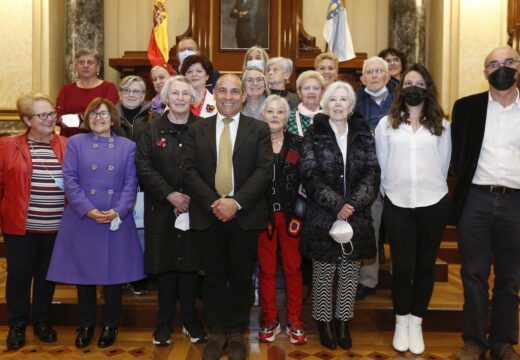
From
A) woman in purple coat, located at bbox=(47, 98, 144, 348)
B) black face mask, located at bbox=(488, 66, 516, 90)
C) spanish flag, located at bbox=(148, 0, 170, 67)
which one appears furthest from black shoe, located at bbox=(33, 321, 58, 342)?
spanish flag, located at bbox=(148, 0, 170, 67)

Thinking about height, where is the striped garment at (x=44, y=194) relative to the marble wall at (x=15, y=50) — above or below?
below

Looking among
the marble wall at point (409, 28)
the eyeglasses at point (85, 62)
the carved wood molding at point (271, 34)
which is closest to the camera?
the eyeglasses at point (85, 62)

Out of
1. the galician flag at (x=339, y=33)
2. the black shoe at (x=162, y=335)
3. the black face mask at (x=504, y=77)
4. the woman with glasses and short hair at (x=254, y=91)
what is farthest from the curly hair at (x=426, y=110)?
the galician flag at (x=339, y=33)

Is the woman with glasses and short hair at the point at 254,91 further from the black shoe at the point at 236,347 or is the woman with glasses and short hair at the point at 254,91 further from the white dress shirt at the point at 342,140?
the black shoe at the point at 236,347

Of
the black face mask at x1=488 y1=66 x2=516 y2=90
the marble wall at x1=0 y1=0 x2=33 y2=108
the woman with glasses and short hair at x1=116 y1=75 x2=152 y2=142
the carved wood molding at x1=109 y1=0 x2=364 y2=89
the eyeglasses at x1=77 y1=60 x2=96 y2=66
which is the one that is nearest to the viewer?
the black face mask at x1=488 y1=66 x2=516 y2=90

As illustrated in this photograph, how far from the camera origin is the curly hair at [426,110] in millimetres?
3432

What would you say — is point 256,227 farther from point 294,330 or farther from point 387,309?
point 387,309

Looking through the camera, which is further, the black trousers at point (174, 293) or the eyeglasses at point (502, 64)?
the black trousers at point (174, 293)

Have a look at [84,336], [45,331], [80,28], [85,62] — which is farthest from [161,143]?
[80,28]

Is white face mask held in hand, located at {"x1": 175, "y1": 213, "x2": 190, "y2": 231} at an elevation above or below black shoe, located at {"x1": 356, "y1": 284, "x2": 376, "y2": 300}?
above

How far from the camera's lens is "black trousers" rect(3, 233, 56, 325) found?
3.60 metres

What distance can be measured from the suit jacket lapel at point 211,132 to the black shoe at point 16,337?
65.4 inches

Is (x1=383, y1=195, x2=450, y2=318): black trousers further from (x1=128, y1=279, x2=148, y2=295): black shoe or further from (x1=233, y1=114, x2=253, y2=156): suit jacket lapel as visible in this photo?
(x1=128, y1=279, x2=148, y2=295): black shoe

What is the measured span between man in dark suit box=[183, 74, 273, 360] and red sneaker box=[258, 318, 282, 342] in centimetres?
24
